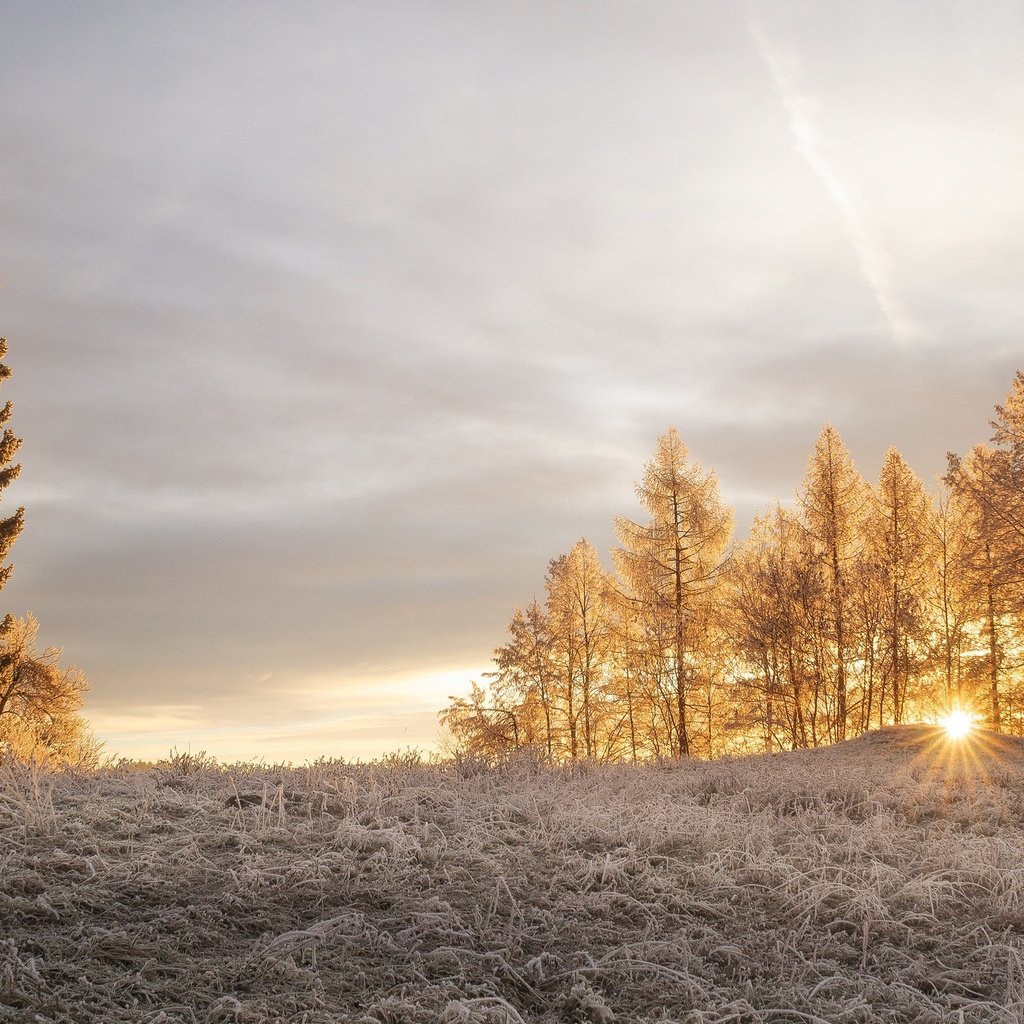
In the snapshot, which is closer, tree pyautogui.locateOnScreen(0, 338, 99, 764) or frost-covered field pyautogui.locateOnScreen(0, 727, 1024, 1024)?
frost-covered field pyautogui.locateOnScreen(0, 727, 1024, 1024)

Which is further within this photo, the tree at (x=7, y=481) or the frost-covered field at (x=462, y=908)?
the tree at (x=7, y=481)

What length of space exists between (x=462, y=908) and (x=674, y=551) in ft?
83.1

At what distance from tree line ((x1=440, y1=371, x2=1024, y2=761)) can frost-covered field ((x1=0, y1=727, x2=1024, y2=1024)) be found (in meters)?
19.2

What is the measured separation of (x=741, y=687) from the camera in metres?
26.9

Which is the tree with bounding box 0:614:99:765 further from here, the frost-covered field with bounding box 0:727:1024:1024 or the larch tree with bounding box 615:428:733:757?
the frost-covered field with bounding box 0:727:1024:1024

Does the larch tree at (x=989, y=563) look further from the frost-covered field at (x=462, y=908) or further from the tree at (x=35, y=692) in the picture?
the tree at (x=35, y=692)

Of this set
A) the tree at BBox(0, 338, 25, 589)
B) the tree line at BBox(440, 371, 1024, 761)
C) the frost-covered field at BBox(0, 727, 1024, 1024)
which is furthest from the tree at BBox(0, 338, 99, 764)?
the frost-covered field at BBox(0, 727, 1024, 1024)

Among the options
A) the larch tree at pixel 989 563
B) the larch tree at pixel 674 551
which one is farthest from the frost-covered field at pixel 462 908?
the larch tree at pixel 674 551

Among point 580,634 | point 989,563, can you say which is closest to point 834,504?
point 989,563

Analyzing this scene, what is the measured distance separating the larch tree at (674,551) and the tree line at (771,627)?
0.16 feet

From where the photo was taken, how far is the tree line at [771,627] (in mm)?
26328

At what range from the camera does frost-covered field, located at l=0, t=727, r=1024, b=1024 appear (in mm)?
3914

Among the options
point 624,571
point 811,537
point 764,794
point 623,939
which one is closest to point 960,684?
point 811,537

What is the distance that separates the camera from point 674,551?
2958 cm
